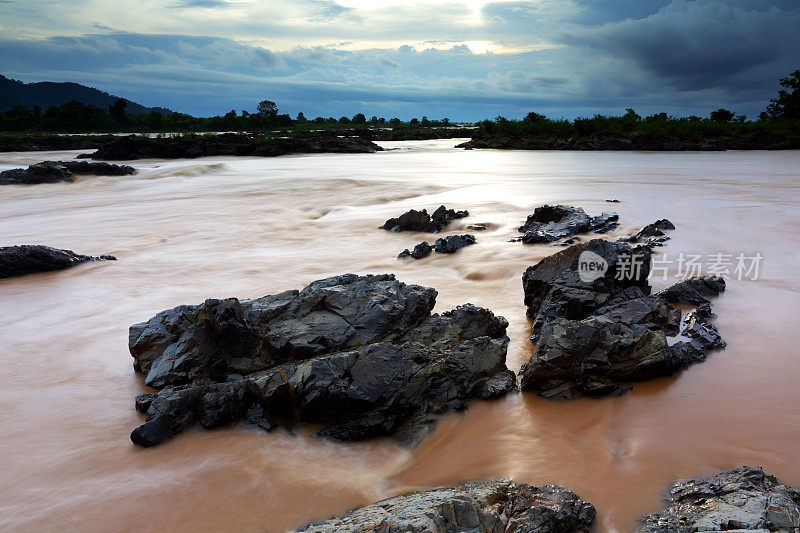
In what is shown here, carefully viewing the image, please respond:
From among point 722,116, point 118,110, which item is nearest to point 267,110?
point 118,110

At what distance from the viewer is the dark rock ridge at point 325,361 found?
4406 mm

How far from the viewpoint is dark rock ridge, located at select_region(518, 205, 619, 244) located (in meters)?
10.3

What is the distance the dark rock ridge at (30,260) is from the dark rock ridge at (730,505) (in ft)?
32.9

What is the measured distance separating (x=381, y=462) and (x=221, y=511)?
117 centimetres

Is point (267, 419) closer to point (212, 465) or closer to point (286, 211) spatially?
point (212, 465)

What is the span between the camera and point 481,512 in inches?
114

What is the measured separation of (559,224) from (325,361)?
7.83 m

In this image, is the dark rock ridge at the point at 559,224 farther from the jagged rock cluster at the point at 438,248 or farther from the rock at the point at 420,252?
the rock at the point at 420,252

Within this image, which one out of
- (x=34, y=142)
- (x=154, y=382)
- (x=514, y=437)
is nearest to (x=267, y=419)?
(x=154, y=382)

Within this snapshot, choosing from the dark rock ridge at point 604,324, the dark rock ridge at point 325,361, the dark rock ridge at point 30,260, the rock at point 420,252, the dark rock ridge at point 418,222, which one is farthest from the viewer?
the dark rock ridge at point 418,222

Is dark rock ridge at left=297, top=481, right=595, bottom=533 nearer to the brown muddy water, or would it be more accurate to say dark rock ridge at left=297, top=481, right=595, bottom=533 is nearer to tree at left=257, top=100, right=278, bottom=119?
the brown muddy water

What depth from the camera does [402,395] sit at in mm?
4453

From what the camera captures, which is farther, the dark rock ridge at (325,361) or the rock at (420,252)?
the rock at (420,252)

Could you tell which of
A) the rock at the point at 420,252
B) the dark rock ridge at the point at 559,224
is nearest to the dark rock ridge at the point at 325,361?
the rock at the point at 420,252
